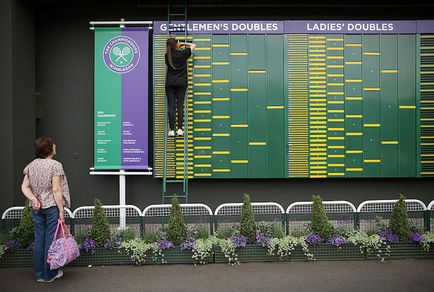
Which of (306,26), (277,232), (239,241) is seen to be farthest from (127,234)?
(306,26)

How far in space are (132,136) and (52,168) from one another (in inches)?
116

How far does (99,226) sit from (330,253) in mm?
3618

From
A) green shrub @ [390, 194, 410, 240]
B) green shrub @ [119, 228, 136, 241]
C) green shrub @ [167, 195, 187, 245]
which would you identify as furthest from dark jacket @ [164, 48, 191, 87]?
green shrub @ [390, 194, 410, 240]

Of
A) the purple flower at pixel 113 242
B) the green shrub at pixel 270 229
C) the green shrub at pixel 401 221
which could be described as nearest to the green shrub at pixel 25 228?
the purple flower at pixel 113 242

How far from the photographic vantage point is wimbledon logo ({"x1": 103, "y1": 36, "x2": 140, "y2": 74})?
8227 mm

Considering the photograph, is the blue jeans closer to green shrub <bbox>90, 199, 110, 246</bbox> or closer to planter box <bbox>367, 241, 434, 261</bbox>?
green shrub <bbox>90, 199, 110, 246</bbox>

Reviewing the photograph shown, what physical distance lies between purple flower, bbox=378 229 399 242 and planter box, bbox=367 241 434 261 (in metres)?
0.09

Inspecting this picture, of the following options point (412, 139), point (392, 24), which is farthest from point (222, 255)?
point (392, 24)

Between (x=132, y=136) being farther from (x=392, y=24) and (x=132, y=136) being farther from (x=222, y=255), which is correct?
(x=392, y=24)

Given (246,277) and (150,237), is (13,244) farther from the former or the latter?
(246,277)

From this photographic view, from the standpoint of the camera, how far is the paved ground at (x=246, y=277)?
5.22 metres

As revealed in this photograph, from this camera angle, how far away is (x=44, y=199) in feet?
17.5

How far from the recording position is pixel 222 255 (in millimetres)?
6215

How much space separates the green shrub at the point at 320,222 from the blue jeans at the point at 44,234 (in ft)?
12.5
